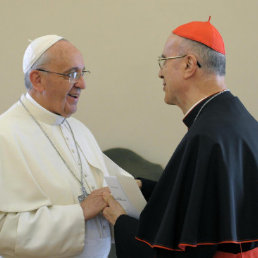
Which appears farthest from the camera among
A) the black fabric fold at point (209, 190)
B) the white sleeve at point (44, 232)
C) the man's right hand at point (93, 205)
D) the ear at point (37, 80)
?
the ear at point (37, 80)

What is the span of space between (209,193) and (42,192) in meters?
1.07

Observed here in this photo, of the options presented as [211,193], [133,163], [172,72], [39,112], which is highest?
[172,72]

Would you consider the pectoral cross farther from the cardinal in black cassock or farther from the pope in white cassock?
the cardinal in black cassock

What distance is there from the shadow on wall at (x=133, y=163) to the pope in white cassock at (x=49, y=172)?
1718 mm

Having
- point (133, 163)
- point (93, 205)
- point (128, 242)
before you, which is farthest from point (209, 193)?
point (133, 163)

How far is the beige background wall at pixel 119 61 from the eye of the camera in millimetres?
4750

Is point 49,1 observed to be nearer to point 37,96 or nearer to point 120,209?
point 37,96

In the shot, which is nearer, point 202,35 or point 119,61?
point 202,35

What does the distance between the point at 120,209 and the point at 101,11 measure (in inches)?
120

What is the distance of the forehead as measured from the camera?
8.86 feet

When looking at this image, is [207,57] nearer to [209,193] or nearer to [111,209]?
[209,193]

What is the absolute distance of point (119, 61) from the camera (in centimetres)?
486

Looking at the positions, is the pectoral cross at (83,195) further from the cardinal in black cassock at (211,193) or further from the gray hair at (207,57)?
the gray hair at (207,57)

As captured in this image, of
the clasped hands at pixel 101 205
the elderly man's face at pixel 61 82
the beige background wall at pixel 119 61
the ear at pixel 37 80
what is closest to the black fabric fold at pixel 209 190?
the clasped hands at pixel 101 205
